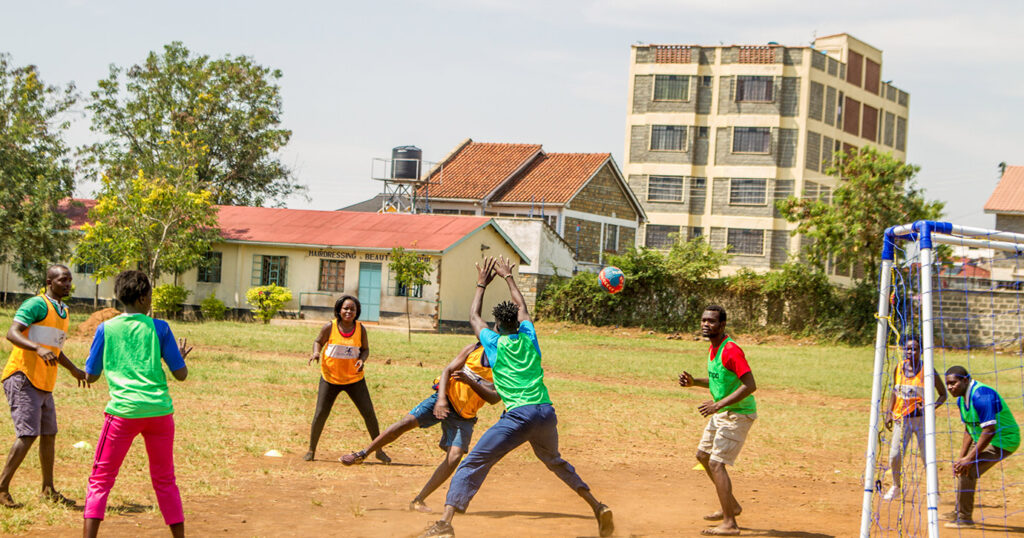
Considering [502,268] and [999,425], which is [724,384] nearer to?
[502,268]

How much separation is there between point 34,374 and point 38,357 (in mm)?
130

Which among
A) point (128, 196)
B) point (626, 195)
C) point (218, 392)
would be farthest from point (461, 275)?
point (218, 392)

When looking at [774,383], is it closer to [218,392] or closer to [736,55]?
[218,392]

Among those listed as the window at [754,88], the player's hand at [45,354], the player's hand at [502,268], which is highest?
the window at [754,88]

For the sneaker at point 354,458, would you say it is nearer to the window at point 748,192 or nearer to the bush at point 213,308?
the bush at point 213,308

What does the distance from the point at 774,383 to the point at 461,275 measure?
17383mm

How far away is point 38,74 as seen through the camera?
125 feet

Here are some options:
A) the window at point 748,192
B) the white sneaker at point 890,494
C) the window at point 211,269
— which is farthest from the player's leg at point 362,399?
the window at point 748,192

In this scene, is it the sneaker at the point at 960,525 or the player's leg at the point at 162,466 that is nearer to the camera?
the player's leg at the point at 162,466

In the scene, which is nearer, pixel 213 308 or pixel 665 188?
pixel 213 308

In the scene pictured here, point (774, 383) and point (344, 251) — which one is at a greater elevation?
point (344, 251)

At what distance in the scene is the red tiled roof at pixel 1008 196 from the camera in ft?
157

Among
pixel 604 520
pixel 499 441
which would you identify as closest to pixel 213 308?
pixel 604 520

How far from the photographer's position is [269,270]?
128ft
